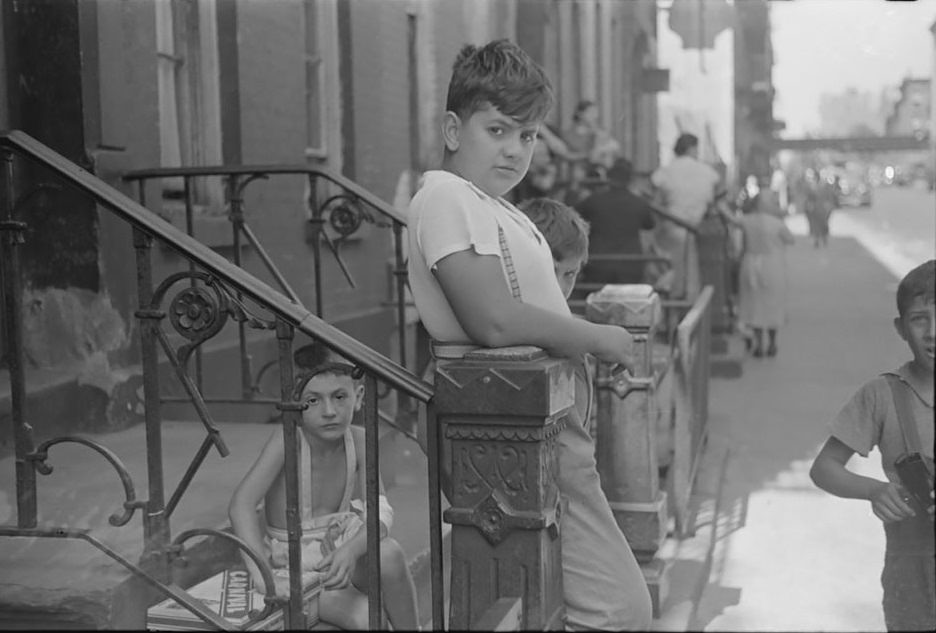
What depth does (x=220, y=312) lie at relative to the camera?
301 centimetres

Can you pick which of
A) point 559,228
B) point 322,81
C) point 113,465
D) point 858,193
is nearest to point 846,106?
point 322,81

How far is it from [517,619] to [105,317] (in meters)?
2.98

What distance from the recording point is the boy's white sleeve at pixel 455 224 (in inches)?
99.3

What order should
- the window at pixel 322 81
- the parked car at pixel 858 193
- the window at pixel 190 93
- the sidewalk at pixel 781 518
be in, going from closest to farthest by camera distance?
the sidewalk at pixel 781 518, the window at pixel 190 93, the window at pixel 322 81, the parked car at pixel 858 193

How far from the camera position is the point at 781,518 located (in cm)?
630

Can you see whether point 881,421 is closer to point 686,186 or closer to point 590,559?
point 590,559

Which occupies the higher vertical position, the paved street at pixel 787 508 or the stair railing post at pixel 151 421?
the stair railing post at pixel 151 421

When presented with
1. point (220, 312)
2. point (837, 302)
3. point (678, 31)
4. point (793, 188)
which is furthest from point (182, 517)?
point (793, 188)

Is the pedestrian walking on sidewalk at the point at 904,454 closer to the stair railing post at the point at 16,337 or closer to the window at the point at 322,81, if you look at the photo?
the stair railing post at the point at 16,337

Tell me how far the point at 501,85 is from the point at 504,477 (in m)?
0.85

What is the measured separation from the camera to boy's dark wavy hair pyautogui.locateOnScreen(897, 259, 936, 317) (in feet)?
8.41

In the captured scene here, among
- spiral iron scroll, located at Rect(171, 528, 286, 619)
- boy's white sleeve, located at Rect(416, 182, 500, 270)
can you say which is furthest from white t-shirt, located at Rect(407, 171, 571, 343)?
spiral iron scroll, located at Rect(171, 528, 286, 619)

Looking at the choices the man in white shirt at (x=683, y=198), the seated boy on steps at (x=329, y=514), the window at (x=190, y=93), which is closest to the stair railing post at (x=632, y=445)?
the seated boy on steps at (x=329, y=514)

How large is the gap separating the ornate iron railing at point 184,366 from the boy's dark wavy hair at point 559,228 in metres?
0.50
